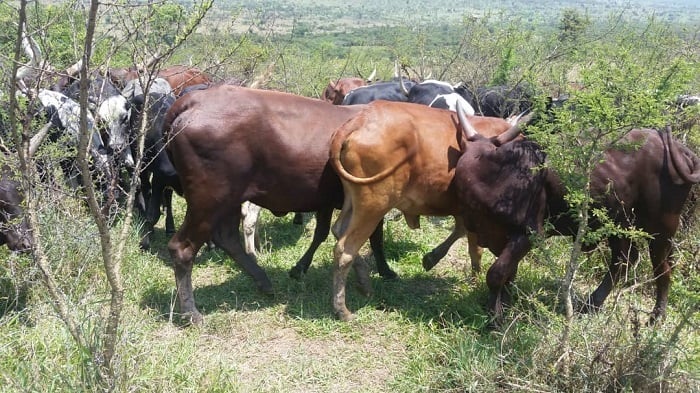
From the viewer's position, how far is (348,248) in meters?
4.20

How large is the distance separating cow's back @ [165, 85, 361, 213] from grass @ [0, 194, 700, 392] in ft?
2.82

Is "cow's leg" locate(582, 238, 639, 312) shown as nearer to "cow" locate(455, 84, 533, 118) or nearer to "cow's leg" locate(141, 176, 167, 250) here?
→ "cow" locate(455, 84, 533, 118)

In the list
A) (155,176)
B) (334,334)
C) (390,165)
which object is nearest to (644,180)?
(390,165)

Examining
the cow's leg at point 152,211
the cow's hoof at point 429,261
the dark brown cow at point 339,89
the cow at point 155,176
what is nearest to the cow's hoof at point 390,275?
the cow's hoof at point 429,261

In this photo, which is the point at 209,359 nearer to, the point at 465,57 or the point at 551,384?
the point at 551,384

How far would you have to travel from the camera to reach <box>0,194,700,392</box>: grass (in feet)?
9.79

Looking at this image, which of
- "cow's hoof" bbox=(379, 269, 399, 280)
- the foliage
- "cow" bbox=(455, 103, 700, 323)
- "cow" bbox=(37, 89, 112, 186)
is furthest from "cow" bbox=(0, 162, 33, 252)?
"cow" bbox=(455, 103, 700, 323)

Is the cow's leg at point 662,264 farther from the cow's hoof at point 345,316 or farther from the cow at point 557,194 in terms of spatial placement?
the cow's hoof at point 345,316

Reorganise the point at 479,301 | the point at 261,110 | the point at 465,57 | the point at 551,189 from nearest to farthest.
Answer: the point at 551,189, the point at 261,110, the point at 479,301, the point at 465,57

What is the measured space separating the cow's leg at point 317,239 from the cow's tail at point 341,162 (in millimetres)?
757

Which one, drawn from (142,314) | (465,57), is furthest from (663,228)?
(465,57)

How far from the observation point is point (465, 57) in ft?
35.3

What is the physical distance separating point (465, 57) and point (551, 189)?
7494mm

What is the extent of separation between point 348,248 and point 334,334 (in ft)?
2.01
